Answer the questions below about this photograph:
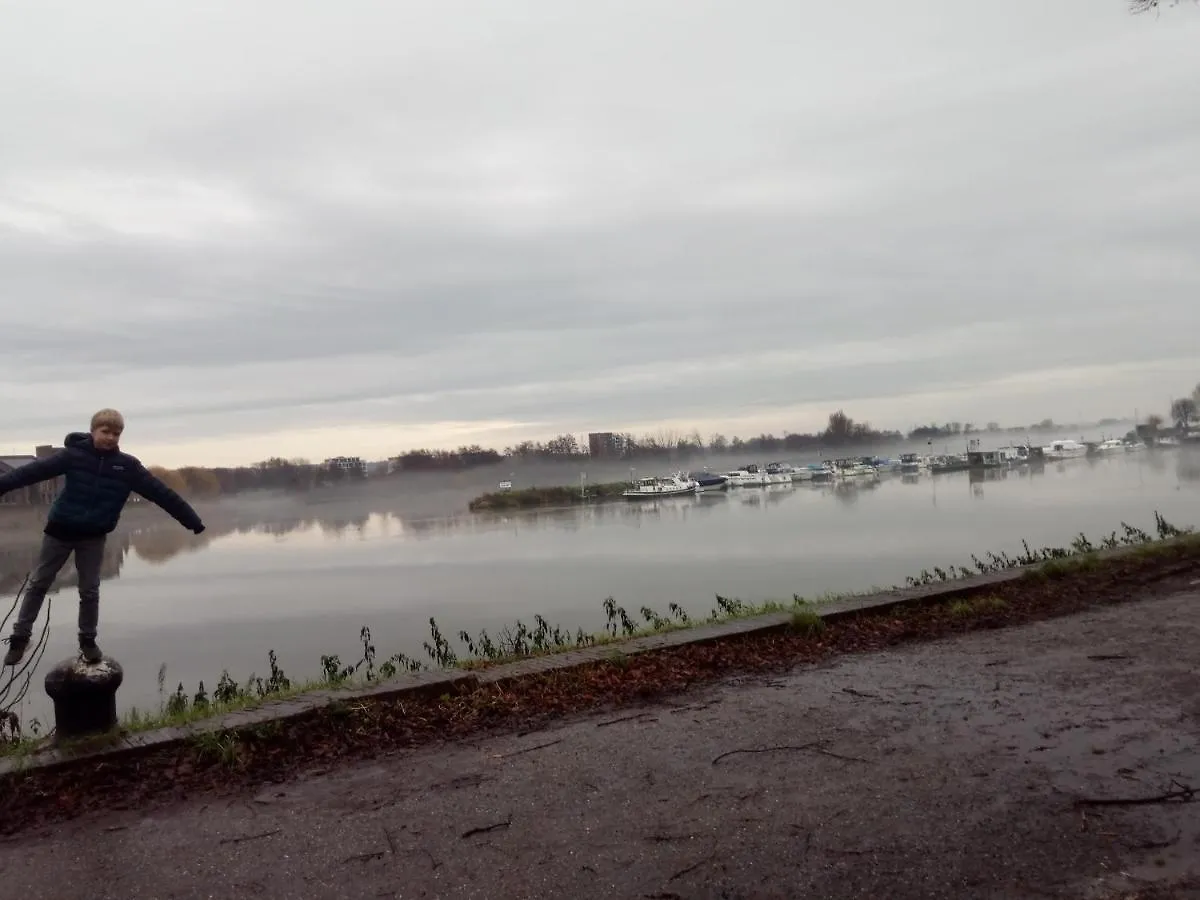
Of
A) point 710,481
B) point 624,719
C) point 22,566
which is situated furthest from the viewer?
point 710,481

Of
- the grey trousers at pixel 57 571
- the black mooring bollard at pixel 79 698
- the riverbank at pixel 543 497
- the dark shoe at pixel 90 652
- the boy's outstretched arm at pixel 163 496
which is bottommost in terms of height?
the riverbank at pixel 543 497

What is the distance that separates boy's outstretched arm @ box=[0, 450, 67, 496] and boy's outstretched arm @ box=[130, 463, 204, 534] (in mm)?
392

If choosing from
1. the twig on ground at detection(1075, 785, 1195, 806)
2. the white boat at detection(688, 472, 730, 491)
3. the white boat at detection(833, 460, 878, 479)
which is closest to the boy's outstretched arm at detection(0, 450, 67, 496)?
the twig on ground at detection(1075, 785, 1195, 806)

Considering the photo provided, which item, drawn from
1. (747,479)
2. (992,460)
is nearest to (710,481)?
(747,479)

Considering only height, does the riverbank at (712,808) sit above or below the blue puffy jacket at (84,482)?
below

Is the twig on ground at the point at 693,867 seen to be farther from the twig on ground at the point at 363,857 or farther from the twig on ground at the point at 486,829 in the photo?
the twig on ground at the point at 363,857

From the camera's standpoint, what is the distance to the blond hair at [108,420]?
16.9 feet

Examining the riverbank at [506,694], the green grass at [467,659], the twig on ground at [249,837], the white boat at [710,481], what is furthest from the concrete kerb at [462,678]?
the white boat at [710,481]

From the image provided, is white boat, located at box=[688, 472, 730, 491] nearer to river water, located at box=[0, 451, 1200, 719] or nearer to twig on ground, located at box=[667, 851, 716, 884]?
river water, located at box=[0, 451, 1200, 719]

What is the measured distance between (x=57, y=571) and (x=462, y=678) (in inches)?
97.0

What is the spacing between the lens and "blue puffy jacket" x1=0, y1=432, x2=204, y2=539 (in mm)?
4992

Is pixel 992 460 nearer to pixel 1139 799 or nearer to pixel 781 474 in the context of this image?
pixel 781 474

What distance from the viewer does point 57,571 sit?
528cm

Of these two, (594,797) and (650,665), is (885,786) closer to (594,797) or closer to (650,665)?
(594,797)
